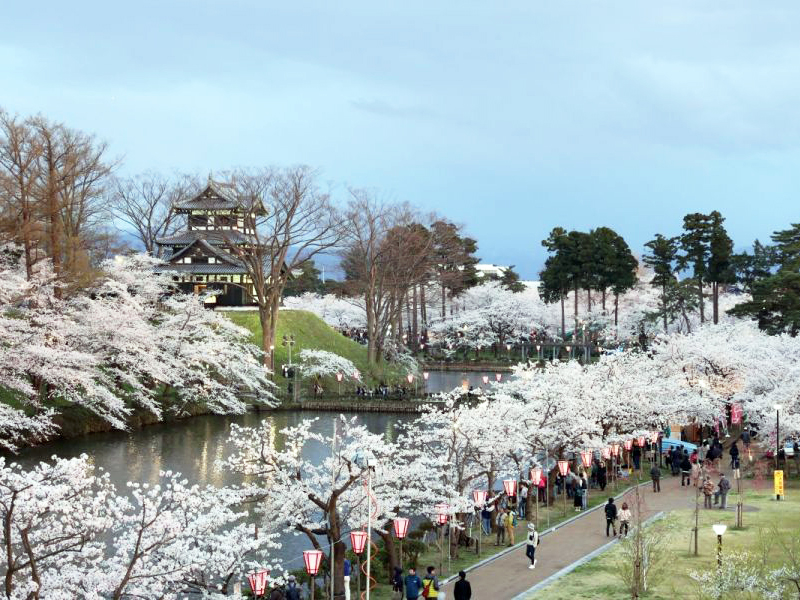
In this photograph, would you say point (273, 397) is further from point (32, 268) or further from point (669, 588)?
point (669, 588)

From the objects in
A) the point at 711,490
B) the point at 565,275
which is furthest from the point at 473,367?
the point at 711,490

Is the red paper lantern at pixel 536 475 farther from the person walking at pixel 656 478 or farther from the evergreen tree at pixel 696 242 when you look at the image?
the evergreen tree at pixel 696 242

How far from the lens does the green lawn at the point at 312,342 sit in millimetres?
62969

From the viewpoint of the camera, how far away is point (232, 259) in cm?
6775

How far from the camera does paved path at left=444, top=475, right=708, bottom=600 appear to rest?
19578 mm

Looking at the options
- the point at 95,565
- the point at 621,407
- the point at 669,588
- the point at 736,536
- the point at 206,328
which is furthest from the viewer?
the point at 206,328

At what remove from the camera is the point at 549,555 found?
22250mm

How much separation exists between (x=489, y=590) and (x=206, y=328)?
36891 mm

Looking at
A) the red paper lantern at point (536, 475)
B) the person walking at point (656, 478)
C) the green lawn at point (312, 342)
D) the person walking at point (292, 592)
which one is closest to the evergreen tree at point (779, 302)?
the person walking at point (656, 478)

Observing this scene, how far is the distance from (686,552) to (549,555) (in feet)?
11.0

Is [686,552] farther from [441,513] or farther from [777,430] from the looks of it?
[777,430]

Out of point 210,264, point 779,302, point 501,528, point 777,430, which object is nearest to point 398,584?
point 501,528

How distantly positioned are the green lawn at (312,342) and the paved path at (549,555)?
114 feet

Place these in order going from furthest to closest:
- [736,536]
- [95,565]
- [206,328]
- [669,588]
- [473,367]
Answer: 1. [473,367]
2. [206,328]
3. [736,536]
4. [669,588]
5. [95,565]
